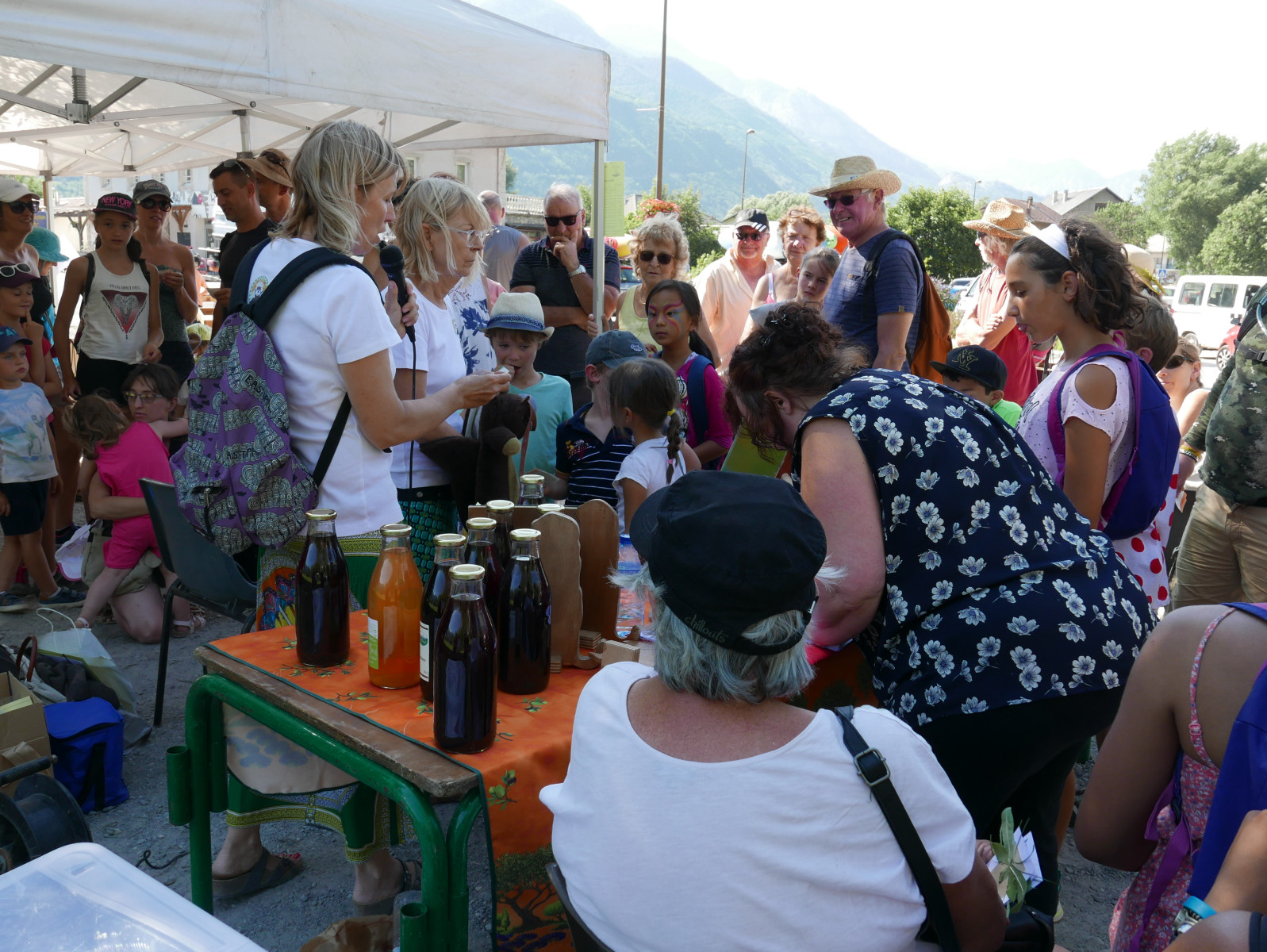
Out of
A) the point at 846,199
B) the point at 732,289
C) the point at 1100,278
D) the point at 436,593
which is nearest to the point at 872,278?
the point at 846,199

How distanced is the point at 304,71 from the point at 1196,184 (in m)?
55.5

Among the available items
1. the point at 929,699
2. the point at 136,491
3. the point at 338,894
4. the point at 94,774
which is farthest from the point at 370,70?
the point at 929,699

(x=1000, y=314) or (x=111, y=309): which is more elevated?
(x=1000, y=314)

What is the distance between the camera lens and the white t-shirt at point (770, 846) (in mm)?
1021

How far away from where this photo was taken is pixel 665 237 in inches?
173

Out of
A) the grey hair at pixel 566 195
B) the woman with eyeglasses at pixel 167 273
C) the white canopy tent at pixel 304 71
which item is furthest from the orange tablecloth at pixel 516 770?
the woman with eyeglasses at pixel 167 273

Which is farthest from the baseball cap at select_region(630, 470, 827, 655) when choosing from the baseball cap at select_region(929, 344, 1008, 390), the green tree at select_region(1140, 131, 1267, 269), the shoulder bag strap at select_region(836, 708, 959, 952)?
the green tree at select_region(1140, 131, 1267, 269)

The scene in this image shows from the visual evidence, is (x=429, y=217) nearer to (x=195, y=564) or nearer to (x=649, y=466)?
(x=649, y=466)

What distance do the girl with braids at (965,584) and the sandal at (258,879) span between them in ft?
5.53

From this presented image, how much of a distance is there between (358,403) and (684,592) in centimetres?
126

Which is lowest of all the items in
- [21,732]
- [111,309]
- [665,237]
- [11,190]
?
[21,732]

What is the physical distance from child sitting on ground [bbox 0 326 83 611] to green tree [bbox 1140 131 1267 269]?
174 ft

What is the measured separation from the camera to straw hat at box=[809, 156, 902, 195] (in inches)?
145

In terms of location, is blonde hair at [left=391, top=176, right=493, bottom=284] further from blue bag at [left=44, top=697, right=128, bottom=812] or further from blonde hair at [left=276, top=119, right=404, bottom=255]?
blue bag at [left=44, top=697, right=128, bottom=812]
